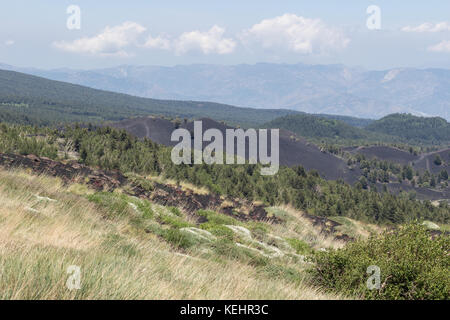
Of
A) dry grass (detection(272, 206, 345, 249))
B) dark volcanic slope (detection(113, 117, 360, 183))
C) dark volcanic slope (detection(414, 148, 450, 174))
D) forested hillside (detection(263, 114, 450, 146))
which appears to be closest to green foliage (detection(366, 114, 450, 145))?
forested hillside (detection(263, 114, 450, 146))

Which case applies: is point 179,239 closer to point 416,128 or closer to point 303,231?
point 303,231

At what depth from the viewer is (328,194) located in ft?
108

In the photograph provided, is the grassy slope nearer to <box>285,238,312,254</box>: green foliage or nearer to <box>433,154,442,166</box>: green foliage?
<box>285,238,312,254</box>: green foliage

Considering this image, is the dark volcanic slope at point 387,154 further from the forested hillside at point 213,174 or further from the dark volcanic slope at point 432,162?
the forested hillside at point 213,174

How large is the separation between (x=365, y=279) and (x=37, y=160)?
15233mm

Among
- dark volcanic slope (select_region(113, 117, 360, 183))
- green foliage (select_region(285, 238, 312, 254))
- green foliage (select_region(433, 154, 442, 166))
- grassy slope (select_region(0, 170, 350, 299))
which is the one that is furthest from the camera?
green foliage (select_region(433, 154, 442, 166))

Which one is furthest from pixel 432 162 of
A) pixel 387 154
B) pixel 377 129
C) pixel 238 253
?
pixel 377 129

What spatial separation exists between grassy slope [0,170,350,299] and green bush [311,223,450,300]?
0.54m

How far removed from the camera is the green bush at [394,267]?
6.66 meters

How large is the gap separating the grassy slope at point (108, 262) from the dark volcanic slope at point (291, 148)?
53.7m

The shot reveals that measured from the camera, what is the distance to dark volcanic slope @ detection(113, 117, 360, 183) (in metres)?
64.1

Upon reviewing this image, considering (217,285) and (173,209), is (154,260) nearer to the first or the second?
(217,285)

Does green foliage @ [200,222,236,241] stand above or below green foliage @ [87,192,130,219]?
below

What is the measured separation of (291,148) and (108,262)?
224 ft
